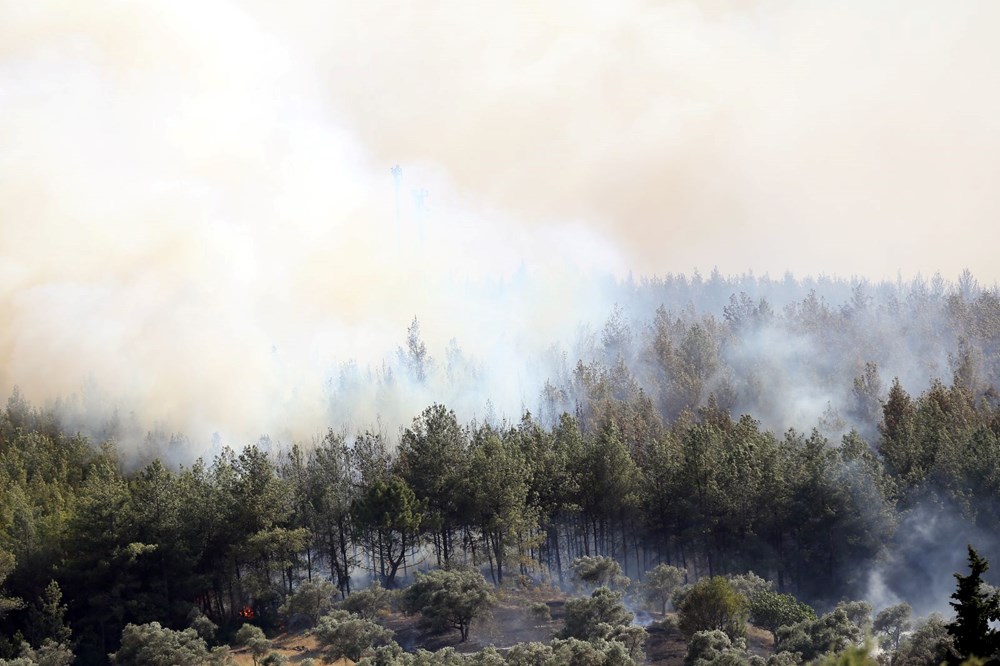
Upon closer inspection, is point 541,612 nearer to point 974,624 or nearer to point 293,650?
point 293,650

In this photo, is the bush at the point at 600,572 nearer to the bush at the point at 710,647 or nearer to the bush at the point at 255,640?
the bush at the point at 710,647

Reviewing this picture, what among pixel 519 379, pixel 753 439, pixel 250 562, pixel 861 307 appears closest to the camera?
pixel 250 562

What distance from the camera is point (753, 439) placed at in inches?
2303

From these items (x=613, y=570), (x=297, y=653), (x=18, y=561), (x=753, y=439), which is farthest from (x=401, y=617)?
(x=753, y=439)

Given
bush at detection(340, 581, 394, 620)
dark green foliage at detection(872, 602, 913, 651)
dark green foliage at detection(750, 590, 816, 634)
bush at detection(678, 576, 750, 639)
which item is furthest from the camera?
bush at detection(340, 581, 394, 620)

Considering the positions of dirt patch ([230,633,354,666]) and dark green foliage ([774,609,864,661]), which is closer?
dark green foliage ([774,609,864,661])

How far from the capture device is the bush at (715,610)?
1604 inches

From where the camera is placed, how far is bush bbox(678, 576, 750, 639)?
134 ft

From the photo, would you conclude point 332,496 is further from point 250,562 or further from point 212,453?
point 212,453

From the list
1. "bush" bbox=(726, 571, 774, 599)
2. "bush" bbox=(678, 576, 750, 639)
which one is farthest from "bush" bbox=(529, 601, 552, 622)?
"bush" bbox=(726, 571, 774, 599)

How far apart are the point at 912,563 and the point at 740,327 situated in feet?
221

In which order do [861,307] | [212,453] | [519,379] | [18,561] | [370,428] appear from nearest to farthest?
[18,561] < [212,453] < [370,428] < [519,379] < [861,307]

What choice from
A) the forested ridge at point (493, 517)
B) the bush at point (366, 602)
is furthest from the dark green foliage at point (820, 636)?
the bush at point (366, 602)

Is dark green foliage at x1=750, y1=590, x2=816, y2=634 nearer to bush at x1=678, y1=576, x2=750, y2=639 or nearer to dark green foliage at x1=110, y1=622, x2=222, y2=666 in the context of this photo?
bush at x1=678, y1=576, x2=750, y2=639
